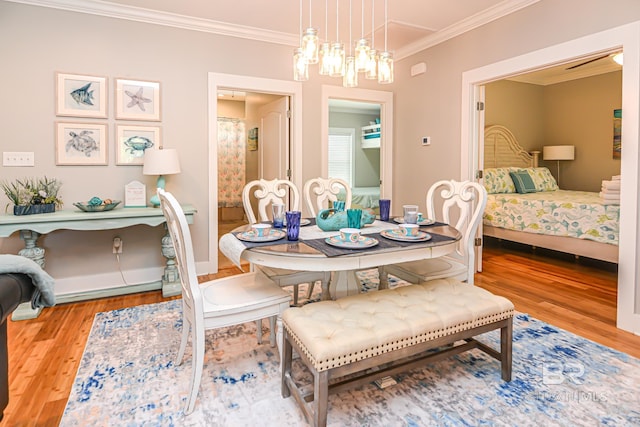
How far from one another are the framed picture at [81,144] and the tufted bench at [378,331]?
8.52ft

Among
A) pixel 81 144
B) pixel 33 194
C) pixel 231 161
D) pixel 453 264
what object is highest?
pixel 231 161

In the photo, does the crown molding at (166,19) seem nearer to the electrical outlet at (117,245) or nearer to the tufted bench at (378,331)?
the electrical outlet at (117,245)

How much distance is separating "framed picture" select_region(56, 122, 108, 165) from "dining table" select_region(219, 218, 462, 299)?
196cm

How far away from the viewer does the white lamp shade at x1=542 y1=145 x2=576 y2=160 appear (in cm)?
597

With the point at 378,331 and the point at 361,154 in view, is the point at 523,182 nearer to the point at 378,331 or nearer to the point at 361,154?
the point at 361,154

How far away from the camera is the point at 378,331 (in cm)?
151

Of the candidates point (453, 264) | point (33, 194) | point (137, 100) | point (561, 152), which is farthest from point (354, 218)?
point (561, 152)

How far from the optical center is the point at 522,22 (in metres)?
3.12

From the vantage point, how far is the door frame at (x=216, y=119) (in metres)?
3.70

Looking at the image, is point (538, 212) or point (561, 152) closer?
point (538, 212)

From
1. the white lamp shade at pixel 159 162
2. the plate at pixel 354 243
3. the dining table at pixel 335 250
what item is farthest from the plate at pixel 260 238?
the white lamp shade at pixel 159 162

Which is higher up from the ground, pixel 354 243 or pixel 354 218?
pixel 354 218

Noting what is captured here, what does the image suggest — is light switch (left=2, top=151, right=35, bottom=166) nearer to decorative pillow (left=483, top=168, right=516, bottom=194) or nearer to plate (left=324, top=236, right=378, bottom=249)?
plate (left=324, top=236, right=378, bottom=249)

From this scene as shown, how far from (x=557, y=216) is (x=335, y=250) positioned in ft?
11.4
